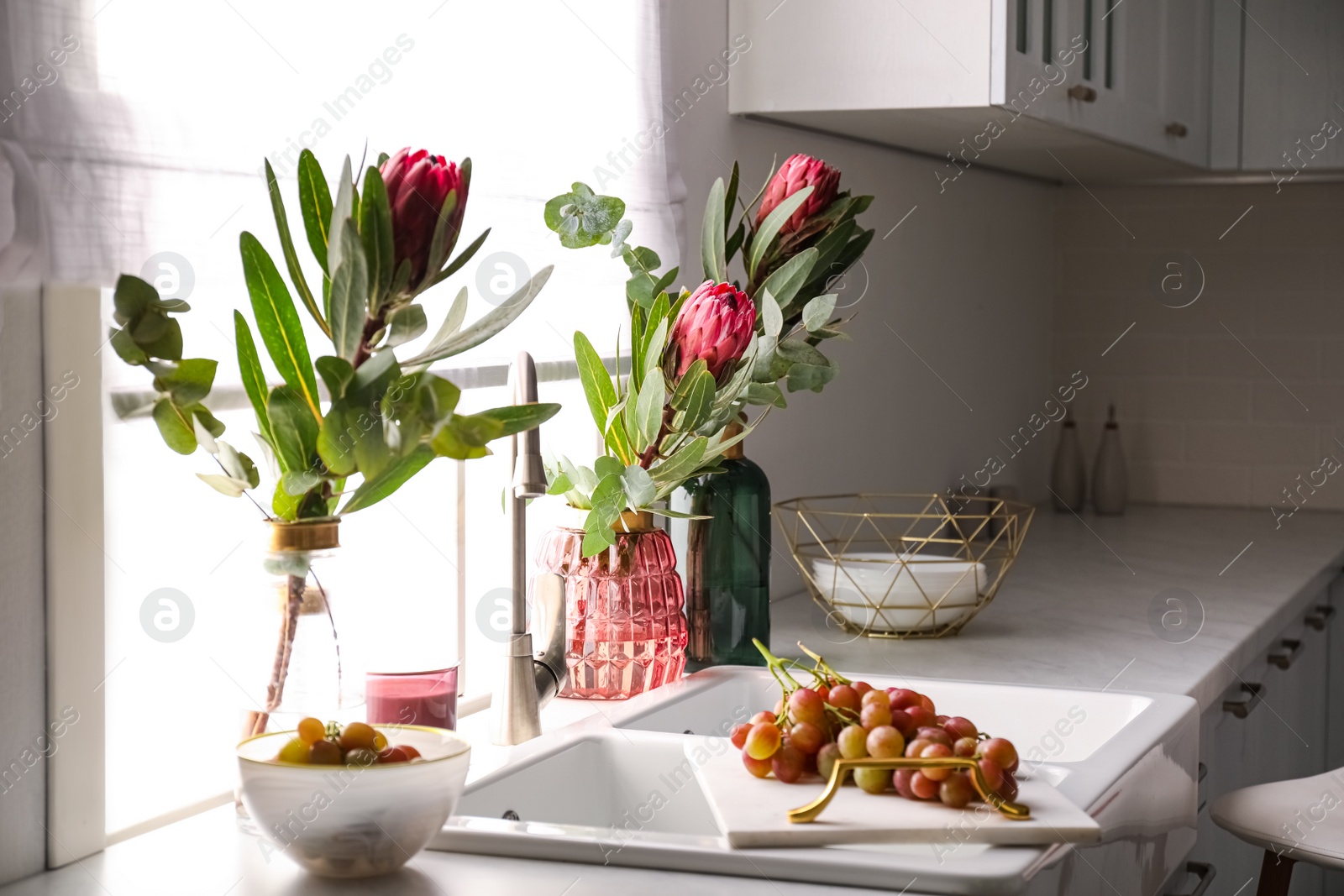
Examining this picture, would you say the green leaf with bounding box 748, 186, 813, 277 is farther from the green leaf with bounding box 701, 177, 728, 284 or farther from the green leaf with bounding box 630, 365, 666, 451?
the green leaf with bounding box 630, 365, 666, 451

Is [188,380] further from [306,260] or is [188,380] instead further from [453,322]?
[306,260]

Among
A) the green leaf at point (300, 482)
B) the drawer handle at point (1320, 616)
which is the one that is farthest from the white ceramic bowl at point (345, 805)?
the drawer handle at point (1320, 616)

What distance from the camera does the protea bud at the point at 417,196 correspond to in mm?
933

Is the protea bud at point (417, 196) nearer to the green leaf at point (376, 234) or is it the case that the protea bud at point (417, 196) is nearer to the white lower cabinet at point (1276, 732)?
the green leaf at point (376, 234)

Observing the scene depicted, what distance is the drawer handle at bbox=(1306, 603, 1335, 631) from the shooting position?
7.91 feet

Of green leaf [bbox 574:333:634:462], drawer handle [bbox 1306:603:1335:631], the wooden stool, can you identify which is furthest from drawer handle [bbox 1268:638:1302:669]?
green leaf [bbox 574:333:634:462]

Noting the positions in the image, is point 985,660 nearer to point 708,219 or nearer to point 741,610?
point 741,610

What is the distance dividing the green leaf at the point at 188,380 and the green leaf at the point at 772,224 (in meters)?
0.70

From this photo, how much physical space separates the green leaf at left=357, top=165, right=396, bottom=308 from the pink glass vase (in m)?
0.53

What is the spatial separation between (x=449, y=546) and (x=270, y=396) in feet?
2.08

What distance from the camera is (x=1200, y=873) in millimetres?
1734

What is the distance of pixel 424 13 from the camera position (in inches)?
53.9

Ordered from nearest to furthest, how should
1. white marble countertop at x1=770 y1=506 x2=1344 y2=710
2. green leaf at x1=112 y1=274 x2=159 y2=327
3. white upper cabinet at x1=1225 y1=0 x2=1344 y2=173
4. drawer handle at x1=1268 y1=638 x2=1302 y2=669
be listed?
1. green leaf at x1=112 y1=274 x2=159 y2=327
2. white marble countertop at x1=770 y1=506 x2=1344 y2=710
3. drawer handle at x1=1268 y1=638 x2=1302 y2=669
4. white upper cabinet at x1=1225 y1=0 x2=1344 y2=173

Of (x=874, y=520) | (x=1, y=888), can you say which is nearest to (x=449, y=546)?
(x=1, y=888)
